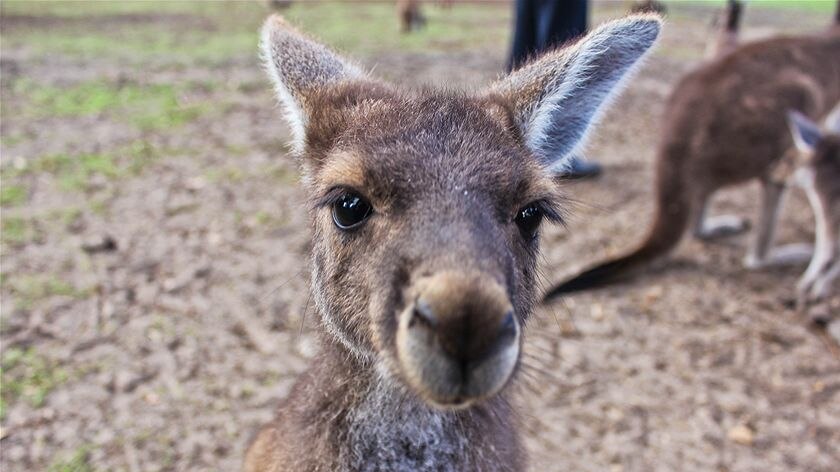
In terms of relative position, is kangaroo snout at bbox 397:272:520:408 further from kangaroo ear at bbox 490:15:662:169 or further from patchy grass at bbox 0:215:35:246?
patchy grass at bbox 0:215:35:246

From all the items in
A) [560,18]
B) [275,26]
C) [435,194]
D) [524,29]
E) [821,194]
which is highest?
[275,26]

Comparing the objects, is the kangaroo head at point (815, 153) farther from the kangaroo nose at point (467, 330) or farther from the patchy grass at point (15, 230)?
the patchy grass at point (15, 230)

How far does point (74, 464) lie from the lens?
3004mm

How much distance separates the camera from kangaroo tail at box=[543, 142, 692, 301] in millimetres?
4645

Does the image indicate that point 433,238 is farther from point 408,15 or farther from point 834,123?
point 408,15

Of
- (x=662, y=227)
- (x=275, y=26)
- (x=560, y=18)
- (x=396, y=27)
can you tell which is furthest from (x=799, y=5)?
(x=275, y=26)

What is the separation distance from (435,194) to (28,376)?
101 inches

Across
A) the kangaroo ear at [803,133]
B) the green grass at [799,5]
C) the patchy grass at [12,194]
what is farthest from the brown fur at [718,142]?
the green grass at [799,5]

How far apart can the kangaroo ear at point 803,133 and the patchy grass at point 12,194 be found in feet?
17.5

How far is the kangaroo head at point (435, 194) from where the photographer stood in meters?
1.61

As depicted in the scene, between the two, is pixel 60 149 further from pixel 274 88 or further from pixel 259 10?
pixel 259 10

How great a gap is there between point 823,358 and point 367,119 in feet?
10.8

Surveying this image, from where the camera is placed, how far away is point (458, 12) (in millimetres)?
17531

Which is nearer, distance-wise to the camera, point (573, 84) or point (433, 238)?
point (433, 238)
